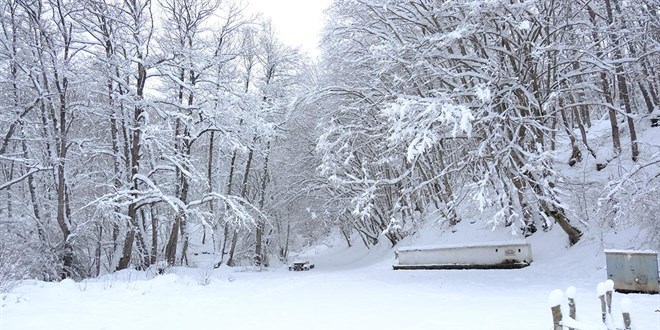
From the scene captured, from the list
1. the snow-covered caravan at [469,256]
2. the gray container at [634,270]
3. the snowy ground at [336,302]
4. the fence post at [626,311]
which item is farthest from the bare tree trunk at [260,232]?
the fence post at [626,311]

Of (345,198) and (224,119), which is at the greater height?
(224,119)

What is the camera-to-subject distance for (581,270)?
35.1 feet

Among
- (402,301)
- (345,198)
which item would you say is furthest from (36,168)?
(345,198)

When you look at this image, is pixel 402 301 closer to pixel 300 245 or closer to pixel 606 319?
pixel 606 319

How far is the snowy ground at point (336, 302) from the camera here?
642 cm

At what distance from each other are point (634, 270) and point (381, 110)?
864 cm

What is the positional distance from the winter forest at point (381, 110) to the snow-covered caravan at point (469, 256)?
3.40ft

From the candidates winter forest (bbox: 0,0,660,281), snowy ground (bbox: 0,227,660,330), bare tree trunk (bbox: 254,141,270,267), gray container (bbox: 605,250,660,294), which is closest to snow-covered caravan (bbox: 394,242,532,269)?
snowy ground (bbox: 0,227,660,330)

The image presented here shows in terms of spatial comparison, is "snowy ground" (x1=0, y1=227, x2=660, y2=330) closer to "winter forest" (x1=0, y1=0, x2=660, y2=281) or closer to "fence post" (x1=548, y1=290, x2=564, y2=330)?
"fence post" (x1=548, y1=290, x2=564, y2=330)

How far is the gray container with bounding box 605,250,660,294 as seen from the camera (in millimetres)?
7863

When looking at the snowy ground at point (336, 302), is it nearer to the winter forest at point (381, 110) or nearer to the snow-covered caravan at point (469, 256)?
the snow-covered caravan at point (469, 256)

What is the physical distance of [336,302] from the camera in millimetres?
8609

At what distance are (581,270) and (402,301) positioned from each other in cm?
513

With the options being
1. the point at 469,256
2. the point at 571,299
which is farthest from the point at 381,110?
the point at 571,299
